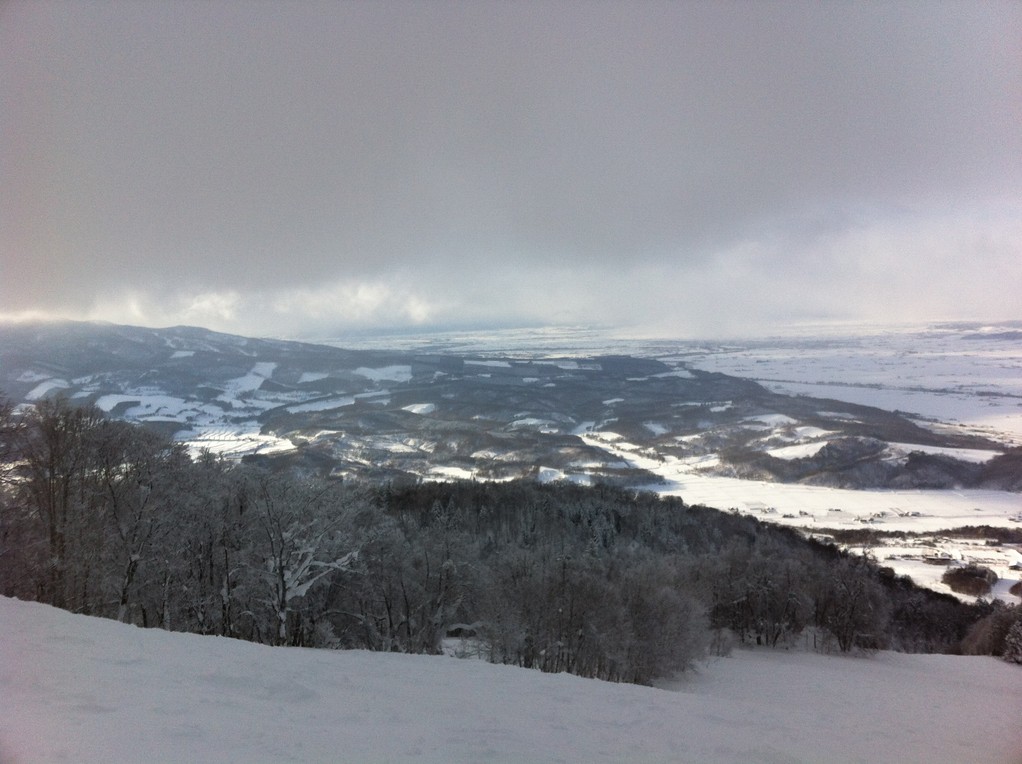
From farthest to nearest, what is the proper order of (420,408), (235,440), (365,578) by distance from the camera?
(420,408), (235,440), (365,578)

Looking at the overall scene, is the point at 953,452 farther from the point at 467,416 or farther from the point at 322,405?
the point at 322,405

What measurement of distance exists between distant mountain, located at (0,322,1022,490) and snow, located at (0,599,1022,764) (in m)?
38.6

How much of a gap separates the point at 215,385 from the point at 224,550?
A: 11792cm

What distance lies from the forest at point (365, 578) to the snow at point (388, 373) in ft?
337

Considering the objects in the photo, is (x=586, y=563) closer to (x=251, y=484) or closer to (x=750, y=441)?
(x=251, y=484)

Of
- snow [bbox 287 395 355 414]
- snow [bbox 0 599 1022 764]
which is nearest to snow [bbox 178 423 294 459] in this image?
snow [bbox 287 395 355 414]

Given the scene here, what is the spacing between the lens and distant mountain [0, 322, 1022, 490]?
73.2 m

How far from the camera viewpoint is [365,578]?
82.0 ft

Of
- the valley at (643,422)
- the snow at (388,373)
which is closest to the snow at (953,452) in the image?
the valley at (643,422)

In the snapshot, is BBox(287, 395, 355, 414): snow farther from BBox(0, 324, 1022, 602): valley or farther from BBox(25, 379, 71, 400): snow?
BBox(25, 379, 71, 400): snow

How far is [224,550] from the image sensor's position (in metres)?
22.2

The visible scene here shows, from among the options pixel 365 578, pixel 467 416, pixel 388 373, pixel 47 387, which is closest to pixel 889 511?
pixel 365 578

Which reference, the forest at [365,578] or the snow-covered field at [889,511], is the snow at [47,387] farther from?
the snow-covered field at [889,511]

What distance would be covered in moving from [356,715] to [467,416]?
9790 centimetres
